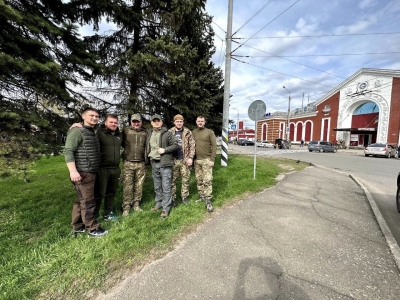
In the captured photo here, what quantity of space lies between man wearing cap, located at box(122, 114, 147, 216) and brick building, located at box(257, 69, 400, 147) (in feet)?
117

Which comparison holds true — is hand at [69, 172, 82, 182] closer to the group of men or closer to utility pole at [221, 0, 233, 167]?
the group of men

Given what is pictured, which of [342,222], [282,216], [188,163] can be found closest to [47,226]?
[188,163]

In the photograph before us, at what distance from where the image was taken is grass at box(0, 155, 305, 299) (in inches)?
80.2

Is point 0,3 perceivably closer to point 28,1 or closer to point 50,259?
point 28,1

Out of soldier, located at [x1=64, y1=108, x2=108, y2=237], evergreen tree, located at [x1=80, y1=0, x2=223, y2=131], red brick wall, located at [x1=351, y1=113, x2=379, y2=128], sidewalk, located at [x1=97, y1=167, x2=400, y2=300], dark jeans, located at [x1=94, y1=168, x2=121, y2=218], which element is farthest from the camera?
red brick wall, located at [x1=351, y1=113, x2=379, y2=128]

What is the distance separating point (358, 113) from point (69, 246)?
41323 millimetres

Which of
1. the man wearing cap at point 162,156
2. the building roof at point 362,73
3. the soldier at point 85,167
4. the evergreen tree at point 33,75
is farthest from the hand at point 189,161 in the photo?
the building roof at point 362,73

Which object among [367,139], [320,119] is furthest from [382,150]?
[320,119]

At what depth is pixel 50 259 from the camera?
2404mm

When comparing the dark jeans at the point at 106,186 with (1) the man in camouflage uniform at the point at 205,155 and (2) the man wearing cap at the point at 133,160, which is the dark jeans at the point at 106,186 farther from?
(1) the man in camouflage uniform at the point at 205,155

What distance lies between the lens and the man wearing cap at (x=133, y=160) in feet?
12.6

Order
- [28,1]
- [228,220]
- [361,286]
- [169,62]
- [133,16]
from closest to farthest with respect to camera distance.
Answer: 1. [361,286]
2. [28,1]
3. [228,220]
4. [133,16]
5. [169,62]

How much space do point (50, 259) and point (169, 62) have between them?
514 cm

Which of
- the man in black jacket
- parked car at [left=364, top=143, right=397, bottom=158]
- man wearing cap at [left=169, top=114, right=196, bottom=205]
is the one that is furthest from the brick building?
the man in black jacket
